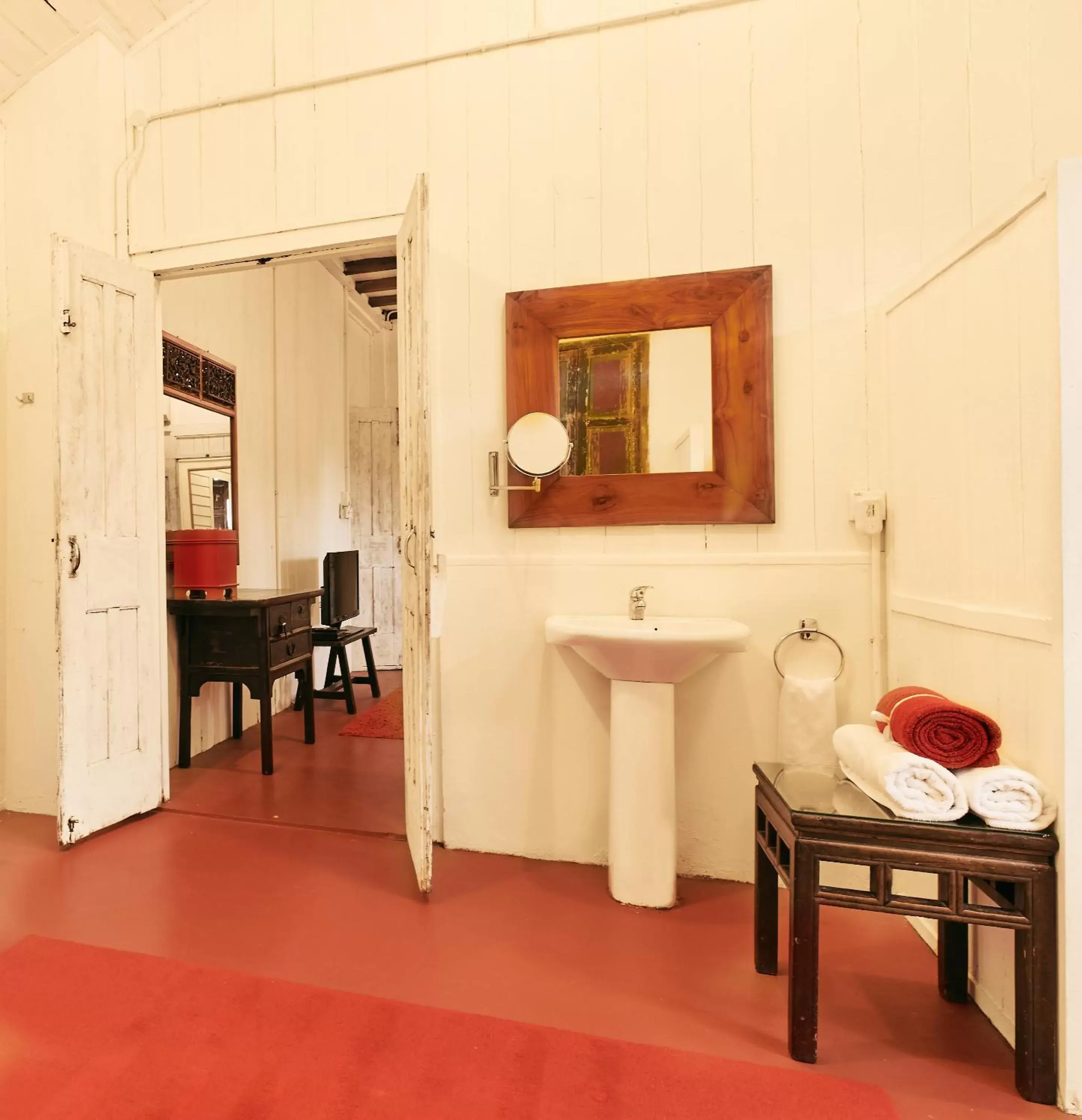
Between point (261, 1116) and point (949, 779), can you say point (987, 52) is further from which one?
point (261, 1116)

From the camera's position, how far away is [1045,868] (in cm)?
123

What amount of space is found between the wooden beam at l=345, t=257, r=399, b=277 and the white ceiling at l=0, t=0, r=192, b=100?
2652 millimetres

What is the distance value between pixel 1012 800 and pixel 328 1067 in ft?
4.94

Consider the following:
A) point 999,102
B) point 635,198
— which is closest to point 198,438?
point 635,198

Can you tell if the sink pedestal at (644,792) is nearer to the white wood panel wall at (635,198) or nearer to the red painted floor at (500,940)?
the red painted floor at (500,940)

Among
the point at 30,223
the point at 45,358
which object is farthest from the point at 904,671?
the point at 30,223

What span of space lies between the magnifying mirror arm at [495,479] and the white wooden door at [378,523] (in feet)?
11.7

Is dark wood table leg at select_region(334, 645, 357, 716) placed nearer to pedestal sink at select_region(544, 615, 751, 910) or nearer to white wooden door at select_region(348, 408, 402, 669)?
white wooden door at select_region(348, 408, 402, 669)

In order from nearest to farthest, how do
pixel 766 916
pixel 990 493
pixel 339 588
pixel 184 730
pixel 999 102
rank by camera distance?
pixel 990 493, pixel 766 916, pixel 999 102, pixel 184 730, pixel 339 588

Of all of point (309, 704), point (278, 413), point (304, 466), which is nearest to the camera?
point (309, 704)

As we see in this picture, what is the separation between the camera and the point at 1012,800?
128 centimetres

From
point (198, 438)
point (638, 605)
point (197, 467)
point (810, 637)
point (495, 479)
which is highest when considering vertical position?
point (198, 438)

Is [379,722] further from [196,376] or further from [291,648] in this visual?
[196,376]

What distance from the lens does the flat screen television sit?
4336mm
